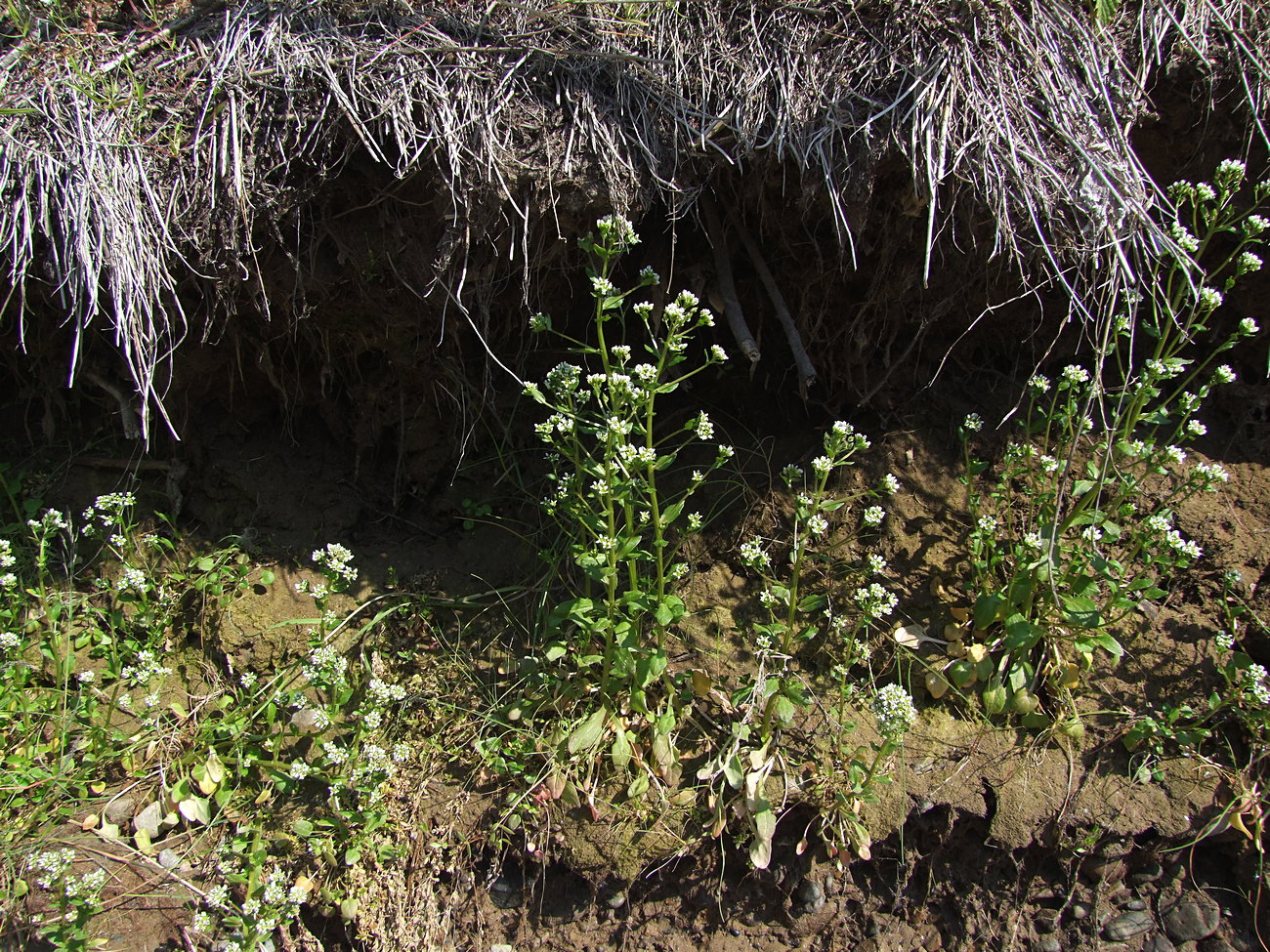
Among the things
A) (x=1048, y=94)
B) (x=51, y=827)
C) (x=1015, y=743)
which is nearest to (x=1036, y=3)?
(x=1048, y=94)

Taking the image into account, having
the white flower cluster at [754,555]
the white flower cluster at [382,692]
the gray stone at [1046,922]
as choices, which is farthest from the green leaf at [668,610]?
the gray stone at [1046,922]

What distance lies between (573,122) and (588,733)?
69.4 inches

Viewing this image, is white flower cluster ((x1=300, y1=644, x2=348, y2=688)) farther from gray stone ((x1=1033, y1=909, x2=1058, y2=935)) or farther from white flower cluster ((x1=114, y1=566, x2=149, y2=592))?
gray stone ((x1=1033, y1=909, x2=1058, y2=935))

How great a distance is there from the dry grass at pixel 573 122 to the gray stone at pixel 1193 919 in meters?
1.69

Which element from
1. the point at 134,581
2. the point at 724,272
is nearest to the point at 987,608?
the point at 724,272

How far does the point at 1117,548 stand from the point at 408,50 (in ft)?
8.82

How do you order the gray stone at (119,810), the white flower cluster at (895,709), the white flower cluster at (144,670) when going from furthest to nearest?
the white flower cluster at (144,670), the gray stone at (119,810), the white flower cluster at (895,709)

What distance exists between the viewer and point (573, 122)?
246 cm

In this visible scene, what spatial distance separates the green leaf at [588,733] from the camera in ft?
8.05

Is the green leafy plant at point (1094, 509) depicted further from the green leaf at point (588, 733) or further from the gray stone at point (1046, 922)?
the green leaf at point (588, 733)

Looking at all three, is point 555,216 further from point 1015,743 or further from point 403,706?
point 1015,743

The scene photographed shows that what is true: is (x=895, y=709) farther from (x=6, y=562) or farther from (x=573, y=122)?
(x=6, y=562)

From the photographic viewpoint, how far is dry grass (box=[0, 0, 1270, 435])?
7.82ft

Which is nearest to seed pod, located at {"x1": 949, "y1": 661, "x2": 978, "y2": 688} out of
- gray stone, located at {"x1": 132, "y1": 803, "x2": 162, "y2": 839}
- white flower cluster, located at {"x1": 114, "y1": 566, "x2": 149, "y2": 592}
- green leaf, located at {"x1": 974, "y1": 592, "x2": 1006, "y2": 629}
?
green leaf, located at {"x1": 974, "y1": 592, "x2": 1006, "y2": 629}
